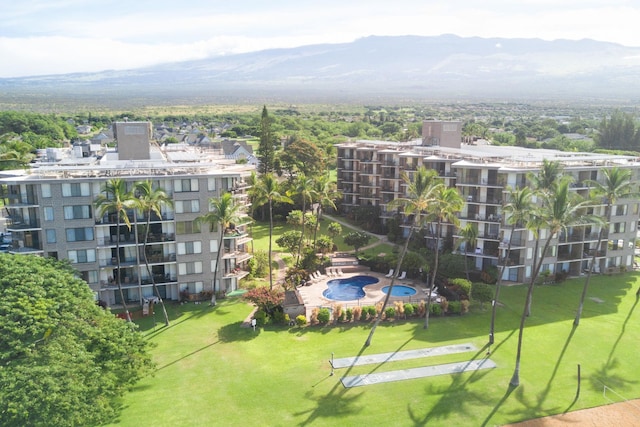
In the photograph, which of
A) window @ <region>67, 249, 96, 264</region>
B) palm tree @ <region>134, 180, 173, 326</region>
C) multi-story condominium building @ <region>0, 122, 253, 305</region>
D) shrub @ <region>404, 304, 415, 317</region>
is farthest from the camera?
shrub @ <region>404, 304, 415, 317</region>

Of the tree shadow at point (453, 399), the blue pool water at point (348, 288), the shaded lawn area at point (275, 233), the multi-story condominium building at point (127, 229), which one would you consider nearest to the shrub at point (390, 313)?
the blue pool water at point (348, 288)

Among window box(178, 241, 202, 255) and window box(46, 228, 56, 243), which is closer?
window box(46, 228, 56, 243)

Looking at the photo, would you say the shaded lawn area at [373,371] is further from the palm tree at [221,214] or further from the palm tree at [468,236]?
the palm tree at [468,236]

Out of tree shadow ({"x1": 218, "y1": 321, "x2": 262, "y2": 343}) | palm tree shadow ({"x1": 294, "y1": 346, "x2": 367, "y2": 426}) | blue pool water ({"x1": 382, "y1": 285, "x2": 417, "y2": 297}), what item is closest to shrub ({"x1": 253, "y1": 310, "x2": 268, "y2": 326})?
tree shadow ({"x1": 218, "y1": 321, "x2": 262, "y2": 343})

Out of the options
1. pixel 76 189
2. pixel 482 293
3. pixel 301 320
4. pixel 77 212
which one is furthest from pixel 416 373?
pixel 76 189

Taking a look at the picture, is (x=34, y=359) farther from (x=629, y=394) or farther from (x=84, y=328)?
(x=629, y=394)

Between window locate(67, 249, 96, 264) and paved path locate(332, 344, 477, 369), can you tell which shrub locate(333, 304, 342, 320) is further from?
window locate(67, 249, 96, 264)
